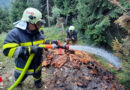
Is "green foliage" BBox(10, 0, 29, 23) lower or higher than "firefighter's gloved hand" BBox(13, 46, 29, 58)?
higher

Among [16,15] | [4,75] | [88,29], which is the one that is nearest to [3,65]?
[4,75]

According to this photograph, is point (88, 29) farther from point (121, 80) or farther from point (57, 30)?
point (57, 30)

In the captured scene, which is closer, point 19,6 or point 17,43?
point 17,43

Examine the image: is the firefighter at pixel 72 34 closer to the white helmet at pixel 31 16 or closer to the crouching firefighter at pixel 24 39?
the crouching firefighter at pixel 24 39

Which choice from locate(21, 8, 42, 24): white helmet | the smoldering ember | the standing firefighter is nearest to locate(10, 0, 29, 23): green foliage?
the standing firefighter

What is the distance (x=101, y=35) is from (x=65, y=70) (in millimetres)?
3071

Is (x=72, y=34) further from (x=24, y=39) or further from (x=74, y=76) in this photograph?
(x=24, y=39)

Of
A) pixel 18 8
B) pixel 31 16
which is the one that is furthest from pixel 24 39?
pixel 18 8

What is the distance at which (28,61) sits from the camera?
9.31 feet

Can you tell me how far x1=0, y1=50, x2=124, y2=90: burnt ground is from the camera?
390 cm

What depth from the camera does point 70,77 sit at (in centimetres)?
422

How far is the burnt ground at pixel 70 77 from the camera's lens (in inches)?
154

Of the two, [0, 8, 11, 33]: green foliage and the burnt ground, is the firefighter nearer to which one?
the burnt ground

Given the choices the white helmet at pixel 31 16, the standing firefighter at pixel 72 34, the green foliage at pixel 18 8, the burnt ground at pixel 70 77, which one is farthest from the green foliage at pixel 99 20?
the green foliage at pixel 18 8
